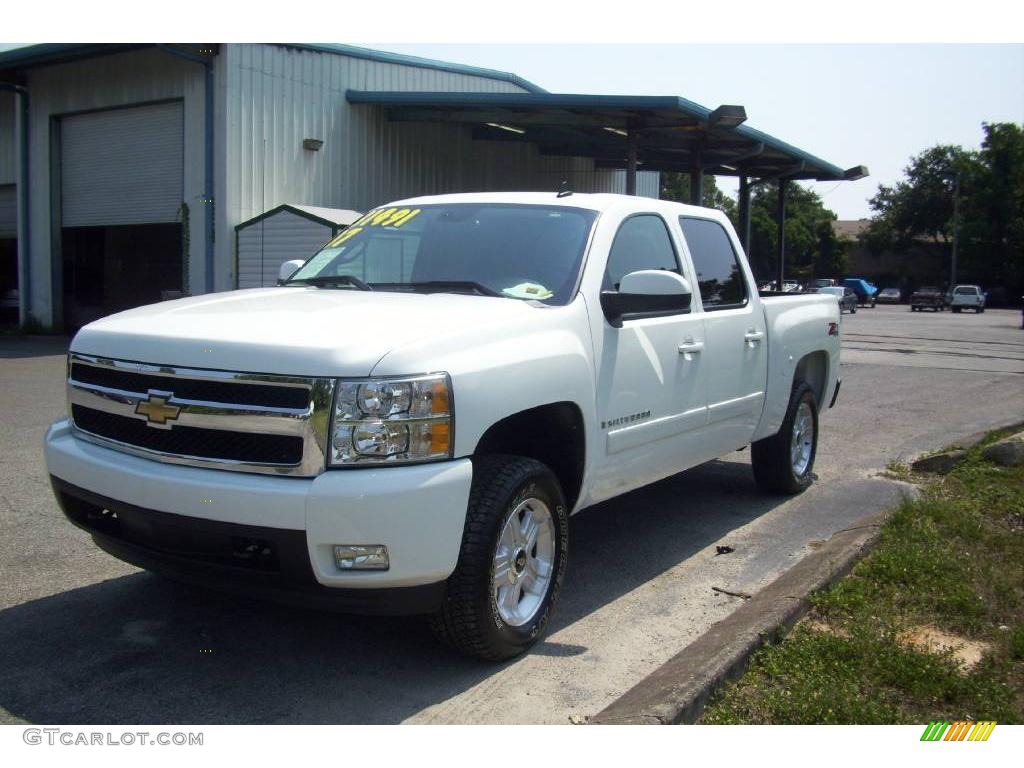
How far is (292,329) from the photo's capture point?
3682 millimetres

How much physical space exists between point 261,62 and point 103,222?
4.99m

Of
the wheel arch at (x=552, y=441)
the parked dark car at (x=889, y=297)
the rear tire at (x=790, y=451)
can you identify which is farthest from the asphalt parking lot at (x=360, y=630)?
the parked dark car at (x=889, y=297)

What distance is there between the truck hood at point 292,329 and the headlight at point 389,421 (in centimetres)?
9

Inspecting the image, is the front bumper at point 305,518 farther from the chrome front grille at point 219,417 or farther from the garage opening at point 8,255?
the garage opening at point 8,255

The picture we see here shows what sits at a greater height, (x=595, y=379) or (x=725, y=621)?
(x=595, y=379)

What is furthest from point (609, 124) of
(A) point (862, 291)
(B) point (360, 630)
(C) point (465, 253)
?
(A) point (862, 291)

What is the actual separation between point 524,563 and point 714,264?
2646 mm

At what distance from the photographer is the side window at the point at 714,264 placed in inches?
227

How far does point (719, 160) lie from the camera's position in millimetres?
22531

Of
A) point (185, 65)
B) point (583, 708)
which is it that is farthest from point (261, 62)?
point (583, 708)

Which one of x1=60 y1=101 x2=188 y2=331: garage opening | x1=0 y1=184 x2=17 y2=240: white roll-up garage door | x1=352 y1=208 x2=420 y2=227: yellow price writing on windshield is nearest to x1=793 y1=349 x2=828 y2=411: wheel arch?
x1=352 y1=208 x2=420 y2=227: yellow price writing on windshield

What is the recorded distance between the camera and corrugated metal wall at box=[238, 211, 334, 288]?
1569cm

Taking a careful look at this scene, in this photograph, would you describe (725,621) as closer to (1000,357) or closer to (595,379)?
(595,379)

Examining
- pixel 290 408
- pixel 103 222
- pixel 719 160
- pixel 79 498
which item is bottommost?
pixel 79 498
